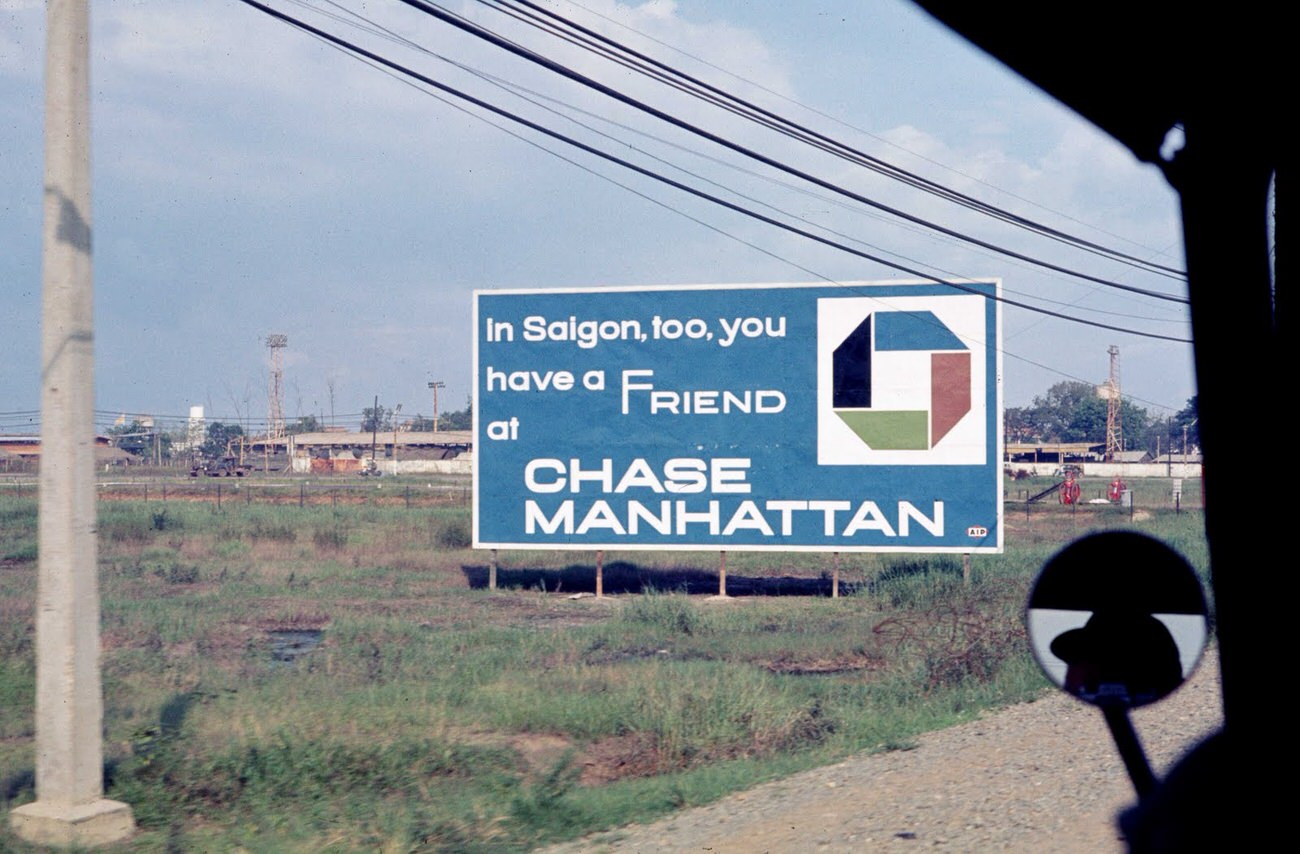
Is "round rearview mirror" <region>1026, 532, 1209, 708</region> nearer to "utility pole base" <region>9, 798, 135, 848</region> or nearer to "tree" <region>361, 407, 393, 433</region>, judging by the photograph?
"utility pole base" <region>9, 798, 135, 848</region>

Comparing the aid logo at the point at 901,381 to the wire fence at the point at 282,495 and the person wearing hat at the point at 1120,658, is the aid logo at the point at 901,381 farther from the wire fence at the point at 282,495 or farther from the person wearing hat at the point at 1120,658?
the wire fence at the point at 282,495

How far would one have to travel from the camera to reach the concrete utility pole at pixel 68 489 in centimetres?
740

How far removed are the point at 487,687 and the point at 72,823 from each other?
5.78m

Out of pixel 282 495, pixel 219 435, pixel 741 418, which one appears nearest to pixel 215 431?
pixel 219 435

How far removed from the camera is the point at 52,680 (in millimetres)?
7438

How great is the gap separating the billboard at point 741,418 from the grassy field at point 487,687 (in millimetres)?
1414

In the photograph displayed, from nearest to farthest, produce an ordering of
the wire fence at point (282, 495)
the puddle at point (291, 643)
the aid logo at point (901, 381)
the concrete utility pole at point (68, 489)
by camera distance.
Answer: the concrete utility pole at point (68, 489), the puddle at point (291, 643), the aid logo at point (901, 381), the wire fence at point (282, 495)

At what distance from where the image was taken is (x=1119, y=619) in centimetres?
299

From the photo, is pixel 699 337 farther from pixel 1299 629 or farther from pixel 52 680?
pixel 1299 629

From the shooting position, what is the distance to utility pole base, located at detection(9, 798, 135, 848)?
7.16m

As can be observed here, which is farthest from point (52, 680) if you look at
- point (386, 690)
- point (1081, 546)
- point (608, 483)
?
point (608, 483)

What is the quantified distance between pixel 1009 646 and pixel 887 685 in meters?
1.91

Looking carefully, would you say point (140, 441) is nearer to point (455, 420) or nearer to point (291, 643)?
point (455, 420)

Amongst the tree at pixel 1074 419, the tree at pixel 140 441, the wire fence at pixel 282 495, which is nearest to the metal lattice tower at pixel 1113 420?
the tree at pixel 1074 419
